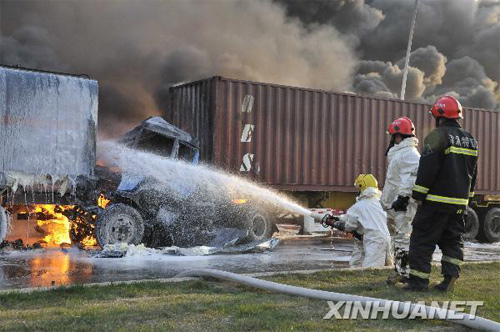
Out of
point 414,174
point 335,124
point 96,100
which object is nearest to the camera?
point 414,174

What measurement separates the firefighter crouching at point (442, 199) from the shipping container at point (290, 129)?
678 centimetres

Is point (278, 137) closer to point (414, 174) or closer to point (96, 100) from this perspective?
point (96, 100)

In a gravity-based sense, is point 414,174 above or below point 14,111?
below

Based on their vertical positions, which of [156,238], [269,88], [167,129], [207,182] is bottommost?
[156,238]

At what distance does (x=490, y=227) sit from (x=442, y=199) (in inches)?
436

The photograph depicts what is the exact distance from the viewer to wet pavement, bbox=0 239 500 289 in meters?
7.67

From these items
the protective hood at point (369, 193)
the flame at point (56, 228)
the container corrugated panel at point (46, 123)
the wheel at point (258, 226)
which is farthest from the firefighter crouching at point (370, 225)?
the flame at point (56, 228)

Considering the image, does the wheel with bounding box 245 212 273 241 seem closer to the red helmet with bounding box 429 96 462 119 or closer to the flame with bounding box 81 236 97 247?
the flame with bounding box 81 236 97 247

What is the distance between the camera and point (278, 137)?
13.6 meters

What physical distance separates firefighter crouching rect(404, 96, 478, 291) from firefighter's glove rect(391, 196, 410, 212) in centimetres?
26

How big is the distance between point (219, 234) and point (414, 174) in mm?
5483

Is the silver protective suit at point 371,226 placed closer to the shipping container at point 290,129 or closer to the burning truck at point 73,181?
the burning truck at point 73,181

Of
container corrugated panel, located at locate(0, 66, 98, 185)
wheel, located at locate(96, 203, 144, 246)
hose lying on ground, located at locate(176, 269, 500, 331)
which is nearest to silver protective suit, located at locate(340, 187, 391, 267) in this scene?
hose lying on ground, located at locate(176, 269, 500, 331)

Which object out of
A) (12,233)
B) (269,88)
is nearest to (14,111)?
(12,233)
